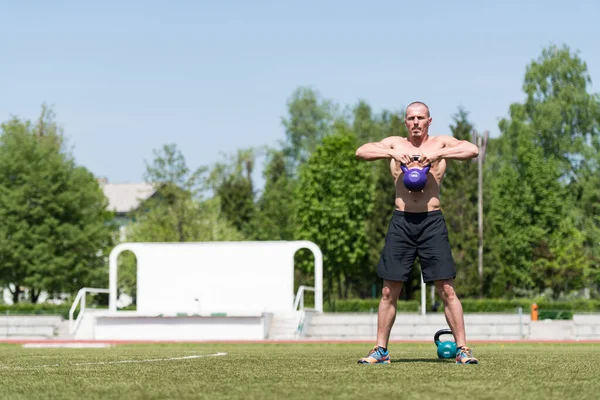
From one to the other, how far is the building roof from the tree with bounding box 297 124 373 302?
4013 centimetres

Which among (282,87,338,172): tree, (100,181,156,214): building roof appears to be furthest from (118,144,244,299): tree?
(100,181,156,214): building roof

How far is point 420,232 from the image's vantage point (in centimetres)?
726

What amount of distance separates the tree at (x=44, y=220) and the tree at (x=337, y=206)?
13744mm

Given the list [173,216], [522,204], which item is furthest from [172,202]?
[522,204]

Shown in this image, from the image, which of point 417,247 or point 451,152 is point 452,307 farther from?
point 451,152

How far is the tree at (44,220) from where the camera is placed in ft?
160

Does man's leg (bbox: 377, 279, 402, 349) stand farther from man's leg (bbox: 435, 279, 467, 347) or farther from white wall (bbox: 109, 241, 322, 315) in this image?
white wall (bbox: 109, 241, 322, 315)

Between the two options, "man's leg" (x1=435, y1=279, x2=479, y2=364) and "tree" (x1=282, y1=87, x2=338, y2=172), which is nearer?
"man's leg" (x1=435, y1=279, x2=479, y2=364)

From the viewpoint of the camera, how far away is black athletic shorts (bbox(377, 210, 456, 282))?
7203 millimetres

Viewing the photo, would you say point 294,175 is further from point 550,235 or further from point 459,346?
point 459,346

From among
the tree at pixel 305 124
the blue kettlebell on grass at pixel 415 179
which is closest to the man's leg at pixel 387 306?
the blue kettlebell on grass at pixel 415 179

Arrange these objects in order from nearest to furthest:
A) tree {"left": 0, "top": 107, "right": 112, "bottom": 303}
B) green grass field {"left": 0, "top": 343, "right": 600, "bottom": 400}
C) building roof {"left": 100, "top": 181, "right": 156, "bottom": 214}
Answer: green grass field {"left": 0, "top": 343, "right": 600, "bottom": 400} → tree {"left": 0, "top": 107, "right": 112, "bottom": 303} → building roof {"left": 100, "top": 181, "right": 156, "bottom": 214}

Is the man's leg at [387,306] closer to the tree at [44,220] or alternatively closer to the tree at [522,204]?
the tree at [44,220]

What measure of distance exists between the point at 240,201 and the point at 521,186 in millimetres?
25681
